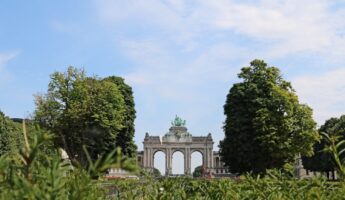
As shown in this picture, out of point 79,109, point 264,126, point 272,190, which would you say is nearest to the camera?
point 272,190

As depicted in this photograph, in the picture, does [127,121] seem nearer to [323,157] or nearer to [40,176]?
[323,157]

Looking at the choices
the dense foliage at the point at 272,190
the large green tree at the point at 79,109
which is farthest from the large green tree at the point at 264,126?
the dense foliage at the point at 272,190

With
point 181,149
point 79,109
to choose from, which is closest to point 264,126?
point 79,109

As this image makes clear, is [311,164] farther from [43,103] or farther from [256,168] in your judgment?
[43,103]

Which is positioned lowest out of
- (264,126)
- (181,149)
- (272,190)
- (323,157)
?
(272,190)

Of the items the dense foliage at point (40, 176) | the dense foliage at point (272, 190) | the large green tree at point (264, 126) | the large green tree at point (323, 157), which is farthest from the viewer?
the large green tree at point (323, 157)

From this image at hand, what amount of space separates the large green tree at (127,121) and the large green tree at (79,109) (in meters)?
5.06

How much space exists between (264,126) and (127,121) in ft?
74.2

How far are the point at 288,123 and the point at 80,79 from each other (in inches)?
935

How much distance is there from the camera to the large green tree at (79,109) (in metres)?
58.3

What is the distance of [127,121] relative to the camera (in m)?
68.8

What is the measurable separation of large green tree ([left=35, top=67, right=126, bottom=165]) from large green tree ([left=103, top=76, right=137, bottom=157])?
5062 millimetres

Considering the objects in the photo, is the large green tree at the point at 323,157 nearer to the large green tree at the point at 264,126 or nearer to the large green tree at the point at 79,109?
the large green tree at the point at 264,126

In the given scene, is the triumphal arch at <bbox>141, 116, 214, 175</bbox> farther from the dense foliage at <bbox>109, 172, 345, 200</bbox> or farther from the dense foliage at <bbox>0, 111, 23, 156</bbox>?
the dense foliage at <bbox>109, 172, 345, 200</bbox>
